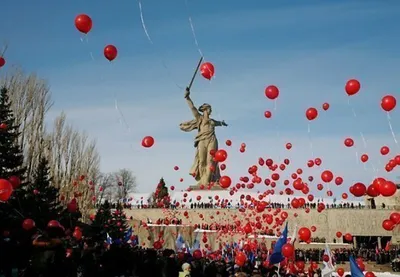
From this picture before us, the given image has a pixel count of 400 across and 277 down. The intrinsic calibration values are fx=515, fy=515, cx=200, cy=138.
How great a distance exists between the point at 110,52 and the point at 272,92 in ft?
16.8

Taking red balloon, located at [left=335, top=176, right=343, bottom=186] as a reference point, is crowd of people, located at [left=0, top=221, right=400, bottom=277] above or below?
below

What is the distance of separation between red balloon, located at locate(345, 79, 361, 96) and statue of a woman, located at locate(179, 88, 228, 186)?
42014 mm

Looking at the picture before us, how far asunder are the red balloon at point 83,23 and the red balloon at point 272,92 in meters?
5.75

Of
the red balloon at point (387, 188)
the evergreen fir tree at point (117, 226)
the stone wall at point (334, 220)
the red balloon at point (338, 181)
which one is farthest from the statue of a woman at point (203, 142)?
the red balloon at point (387, 188)

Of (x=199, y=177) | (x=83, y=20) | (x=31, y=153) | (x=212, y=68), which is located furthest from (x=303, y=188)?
(x=199, y=177)

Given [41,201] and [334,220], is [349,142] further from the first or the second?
[334,220]

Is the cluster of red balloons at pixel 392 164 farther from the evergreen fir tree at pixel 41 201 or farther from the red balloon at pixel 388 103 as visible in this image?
the evergreen fir tree at pixel 41 201

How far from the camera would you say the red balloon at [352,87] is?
13258 mm

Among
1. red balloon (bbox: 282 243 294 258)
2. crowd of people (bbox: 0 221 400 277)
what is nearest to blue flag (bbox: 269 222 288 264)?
red balloon (bbox: 282 243 294 258)

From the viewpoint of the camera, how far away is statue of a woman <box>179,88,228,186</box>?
183 ft

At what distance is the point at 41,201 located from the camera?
80.4 feet

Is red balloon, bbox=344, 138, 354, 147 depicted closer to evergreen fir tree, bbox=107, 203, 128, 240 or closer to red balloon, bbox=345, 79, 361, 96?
red balloon, bbox=345, 79, 361, 96

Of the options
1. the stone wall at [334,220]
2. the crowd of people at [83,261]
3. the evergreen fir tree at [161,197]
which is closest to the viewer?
the crowd of people at [83,261]

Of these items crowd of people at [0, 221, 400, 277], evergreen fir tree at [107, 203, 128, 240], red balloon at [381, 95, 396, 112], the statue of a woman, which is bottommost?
crowd of people at [0, 221, 400, 277]
